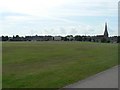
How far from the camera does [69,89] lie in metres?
12.4

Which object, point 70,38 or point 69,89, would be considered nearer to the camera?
point 69,89

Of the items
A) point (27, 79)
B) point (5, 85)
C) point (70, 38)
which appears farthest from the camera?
point (70, 38)

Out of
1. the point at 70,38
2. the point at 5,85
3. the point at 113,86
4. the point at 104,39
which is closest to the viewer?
the point at 113,86

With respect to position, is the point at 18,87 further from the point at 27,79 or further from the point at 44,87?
the point at 27,79

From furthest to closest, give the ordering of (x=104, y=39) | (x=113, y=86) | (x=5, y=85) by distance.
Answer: (x=104, y=39)
(x=5, y=85)
(x=113, y=86)

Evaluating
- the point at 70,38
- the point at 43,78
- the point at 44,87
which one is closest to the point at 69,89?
→ the point at 44,87

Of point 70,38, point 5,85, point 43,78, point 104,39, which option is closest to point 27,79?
point 43,78

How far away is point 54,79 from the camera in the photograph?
1622 centimetres

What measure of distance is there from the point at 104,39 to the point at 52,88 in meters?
156

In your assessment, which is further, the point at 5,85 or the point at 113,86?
the point at 5,85

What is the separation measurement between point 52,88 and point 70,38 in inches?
7057

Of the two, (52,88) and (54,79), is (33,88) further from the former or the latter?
(54,79)

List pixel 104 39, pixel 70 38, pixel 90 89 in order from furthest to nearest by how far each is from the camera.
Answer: pixel 70 38
pixel 104 39
pixel 90 89

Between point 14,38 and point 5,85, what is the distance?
160 metres
